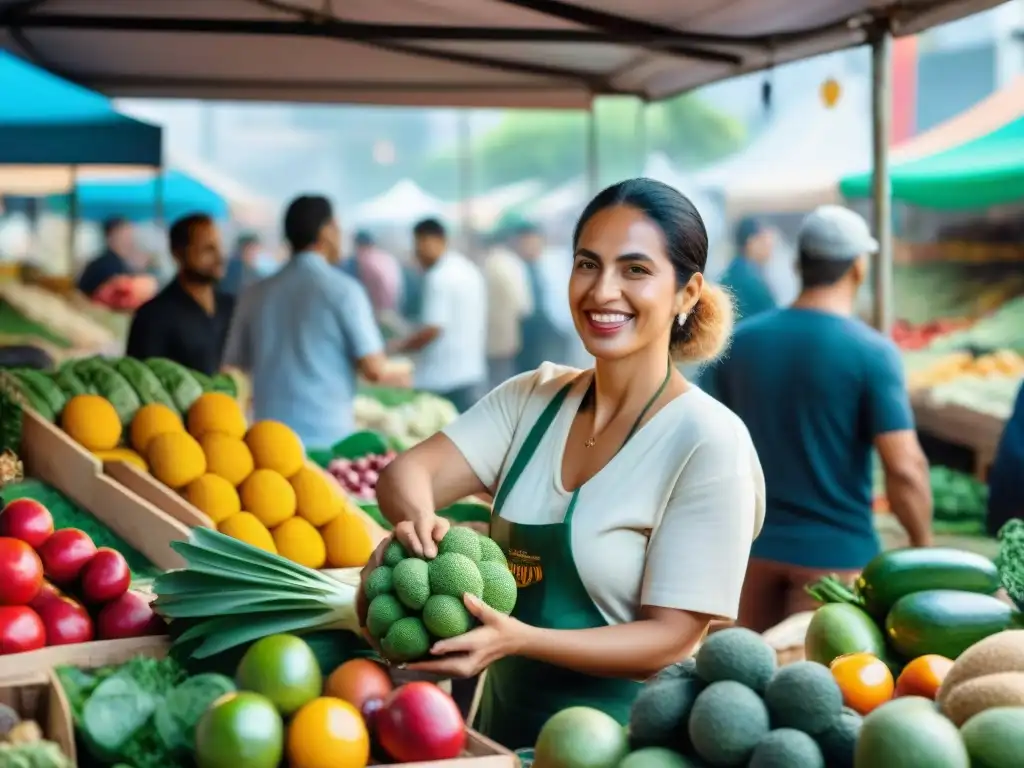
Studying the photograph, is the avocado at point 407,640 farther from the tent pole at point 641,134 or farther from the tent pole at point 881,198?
the tent pole at point 641,134

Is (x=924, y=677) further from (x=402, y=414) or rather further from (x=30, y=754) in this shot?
(x=402, y=414)

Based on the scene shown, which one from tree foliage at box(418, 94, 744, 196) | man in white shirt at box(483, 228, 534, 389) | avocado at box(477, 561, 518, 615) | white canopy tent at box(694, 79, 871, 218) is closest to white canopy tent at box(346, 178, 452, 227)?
white canopy tent at box(694, 79, 871, 218)

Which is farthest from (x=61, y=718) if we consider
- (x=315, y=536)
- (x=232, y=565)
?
(x=315, y=536)

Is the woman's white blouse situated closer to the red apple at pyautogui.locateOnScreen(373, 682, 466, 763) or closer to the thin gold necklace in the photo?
the thin gold necklace

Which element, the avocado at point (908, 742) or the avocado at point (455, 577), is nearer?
the avocado at point (908, 742)

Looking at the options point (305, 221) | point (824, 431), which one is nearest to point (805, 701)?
point (824, 431)

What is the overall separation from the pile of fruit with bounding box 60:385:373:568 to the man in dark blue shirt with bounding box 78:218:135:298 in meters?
9.21

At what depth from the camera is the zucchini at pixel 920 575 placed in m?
3.09

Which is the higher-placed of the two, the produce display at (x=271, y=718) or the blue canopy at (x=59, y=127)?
the blue canopy at (x=59, y=127)

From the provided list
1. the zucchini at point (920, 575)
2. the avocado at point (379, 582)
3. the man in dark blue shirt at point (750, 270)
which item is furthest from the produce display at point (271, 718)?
the man in dark blue shirt at point (750, 270)

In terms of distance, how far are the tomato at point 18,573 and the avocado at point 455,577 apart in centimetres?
82

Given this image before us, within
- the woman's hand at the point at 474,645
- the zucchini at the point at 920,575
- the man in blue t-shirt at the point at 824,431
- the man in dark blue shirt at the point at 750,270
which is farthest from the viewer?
the man in dark blue shirt at the point at 750,270

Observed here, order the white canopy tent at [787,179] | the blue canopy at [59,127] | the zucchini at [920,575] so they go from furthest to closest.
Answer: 1. the white canopy tent at [787,179]
2. the blue canopy at [59,127]
3. the zucchini at [920,575]

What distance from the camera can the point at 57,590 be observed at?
2.63m
